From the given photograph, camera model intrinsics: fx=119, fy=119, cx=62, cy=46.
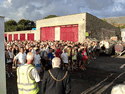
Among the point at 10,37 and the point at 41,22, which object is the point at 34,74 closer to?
the point at 41,22

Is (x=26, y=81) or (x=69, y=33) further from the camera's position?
(x=69, y=33)

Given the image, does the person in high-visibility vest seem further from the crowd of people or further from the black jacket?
the crowd of people

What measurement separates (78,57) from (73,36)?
11.6m

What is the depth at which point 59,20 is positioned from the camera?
69.1 ft

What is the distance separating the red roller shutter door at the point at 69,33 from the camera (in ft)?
65.2

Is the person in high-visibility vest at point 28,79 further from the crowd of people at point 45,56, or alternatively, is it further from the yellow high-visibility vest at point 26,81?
the crowd of people at point 45,56

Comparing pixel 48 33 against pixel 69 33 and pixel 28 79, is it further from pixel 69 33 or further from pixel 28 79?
pixel 28 79

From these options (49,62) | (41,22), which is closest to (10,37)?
(41,22)

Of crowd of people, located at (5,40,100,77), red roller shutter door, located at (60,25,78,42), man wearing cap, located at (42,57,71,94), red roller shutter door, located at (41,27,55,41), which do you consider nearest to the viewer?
man wearing cap, located at (42,57,71,94)

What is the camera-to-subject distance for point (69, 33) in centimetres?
2077

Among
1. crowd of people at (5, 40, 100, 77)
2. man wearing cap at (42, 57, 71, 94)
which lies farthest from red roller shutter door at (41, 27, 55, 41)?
man wearing cap at (42, 57, 71, 94)

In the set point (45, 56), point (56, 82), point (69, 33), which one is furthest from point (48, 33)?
point (56, 82)

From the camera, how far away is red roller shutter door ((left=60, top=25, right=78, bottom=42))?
1988 centimetres

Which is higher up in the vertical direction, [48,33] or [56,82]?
[48,33]
